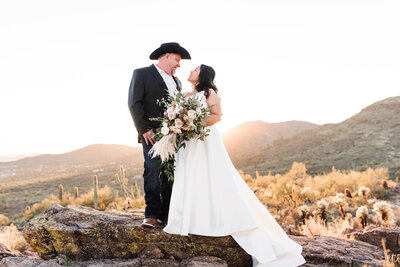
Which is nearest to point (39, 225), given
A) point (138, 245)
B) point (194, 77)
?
point (138, 245)

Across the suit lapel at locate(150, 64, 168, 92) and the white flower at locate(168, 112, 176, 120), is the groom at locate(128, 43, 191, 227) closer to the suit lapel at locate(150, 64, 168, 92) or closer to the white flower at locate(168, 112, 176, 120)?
the suit lapel at locate(150, 64, 168, 92)

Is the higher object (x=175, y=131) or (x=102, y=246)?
(x=175, y=131)

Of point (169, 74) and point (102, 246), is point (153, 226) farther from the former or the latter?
point (169, 74)

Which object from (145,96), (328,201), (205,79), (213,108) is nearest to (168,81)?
(145,96)

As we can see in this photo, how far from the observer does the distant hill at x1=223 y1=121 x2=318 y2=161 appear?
59.9 metres

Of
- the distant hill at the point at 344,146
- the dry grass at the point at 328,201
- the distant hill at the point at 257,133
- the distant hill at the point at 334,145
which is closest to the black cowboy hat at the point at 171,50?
the dry grass at the point at 328,201

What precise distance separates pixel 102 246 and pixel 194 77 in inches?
109

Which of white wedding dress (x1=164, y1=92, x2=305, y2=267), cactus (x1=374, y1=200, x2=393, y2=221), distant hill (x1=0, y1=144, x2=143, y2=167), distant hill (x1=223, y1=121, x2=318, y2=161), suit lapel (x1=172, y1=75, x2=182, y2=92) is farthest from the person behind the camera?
distant hill (x1=0, y1=144, x2=143, y2=167)

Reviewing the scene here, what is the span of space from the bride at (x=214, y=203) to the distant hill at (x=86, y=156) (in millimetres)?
71936

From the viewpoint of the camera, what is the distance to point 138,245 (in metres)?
4.05

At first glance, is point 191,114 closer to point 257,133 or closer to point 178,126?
point 178,126

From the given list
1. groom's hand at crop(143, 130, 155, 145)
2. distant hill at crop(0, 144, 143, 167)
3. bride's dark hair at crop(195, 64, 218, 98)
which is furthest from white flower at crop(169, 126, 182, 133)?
distant hill at crop(0, 144, 143, 167)

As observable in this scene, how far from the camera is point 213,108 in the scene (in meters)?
4.05

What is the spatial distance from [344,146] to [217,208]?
115 ft
